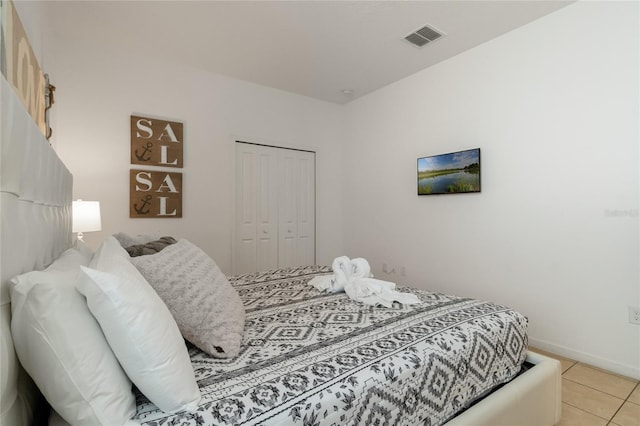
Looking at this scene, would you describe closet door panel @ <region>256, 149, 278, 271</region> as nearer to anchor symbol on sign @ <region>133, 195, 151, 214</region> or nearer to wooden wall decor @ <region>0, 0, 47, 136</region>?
anchor symbol on sign @ <region>133, 195, 151, 214</region>

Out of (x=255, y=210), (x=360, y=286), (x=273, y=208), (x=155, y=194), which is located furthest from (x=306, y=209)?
(x=360, y=286)

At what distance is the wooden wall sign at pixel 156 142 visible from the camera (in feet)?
10.8

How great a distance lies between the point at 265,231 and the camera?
416 cm

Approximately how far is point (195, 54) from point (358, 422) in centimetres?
358

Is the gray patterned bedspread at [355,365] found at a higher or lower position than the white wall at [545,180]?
lower

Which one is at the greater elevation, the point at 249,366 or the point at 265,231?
the point at 265,231

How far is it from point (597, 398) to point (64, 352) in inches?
109

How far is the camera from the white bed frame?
0.67 m

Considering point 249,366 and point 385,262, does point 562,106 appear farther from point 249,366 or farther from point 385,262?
point 249,366

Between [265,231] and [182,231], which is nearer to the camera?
[182,231]

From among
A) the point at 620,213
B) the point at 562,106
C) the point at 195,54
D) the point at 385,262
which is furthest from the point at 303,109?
the point at 620,213

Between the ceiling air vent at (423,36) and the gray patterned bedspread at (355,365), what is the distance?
2.43m

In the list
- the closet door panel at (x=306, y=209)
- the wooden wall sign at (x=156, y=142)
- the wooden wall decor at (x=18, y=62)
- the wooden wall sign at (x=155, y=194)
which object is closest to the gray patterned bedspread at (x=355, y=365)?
the wooden wall decor at (x=18, y=62)

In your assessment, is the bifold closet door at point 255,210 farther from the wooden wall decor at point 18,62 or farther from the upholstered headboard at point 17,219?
the upholstered headboard at point 17,219
